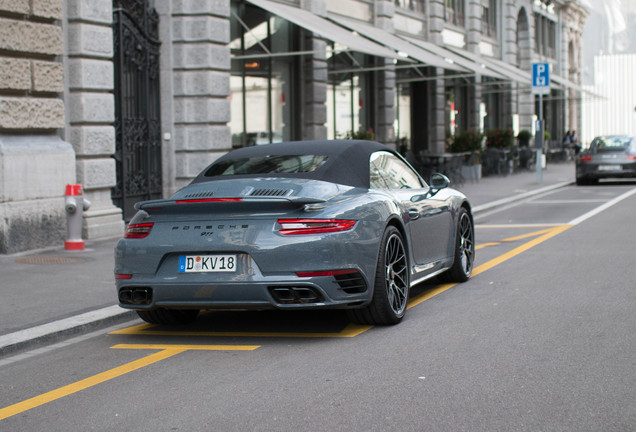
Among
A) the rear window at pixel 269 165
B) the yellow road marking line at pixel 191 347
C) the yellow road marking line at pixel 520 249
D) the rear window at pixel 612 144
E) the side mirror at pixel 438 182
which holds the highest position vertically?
the rear window at pixel 612 144

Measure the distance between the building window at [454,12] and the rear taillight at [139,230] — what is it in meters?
28.8

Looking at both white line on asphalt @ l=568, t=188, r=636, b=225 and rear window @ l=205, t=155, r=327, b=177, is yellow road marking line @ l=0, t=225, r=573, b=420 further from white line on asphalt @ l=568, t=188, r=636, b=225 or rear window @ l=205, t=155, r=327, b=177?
white line on asphalt @ l=568, t=188, r=636, b=225

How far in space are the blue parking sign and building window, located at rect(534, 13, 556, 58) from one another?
72.4ft

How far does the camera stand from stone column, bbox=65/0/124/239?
44.8 ft

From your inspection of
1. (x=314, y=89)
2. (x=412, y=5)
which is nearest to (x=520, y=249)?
(x=314, y=89)

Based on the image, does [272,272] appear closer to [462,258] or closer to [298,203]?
[298,203]

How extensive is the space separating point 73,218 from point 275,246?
682cm

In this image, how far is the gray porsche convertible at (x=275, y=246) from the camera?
640cm

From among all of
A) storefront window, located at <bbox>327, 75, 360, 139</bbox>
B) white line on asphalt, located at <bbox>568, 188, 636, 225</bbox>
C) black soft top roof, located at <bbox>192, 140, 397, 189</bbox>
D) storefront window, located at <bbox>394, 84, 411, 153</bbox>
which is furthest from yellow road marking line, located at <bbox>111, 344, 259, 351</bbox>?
storefront window, located at <bbox>394, 84, 411, 153</bbox>

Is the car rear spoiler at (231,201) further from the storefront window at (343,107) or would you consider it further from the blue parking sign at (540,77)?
the blue parking sign at (540,77)

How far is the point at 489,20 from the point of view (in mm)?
40844

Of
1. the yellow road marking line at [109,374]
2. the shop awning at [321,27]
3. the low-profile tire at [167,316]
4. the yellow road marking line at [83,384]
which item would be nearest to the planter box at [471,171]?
the shop awning at [321,27]

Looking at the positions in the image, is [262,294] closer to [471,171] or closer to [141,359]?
[141,359]

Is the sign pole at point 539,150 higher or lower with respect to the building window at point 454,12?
lower
